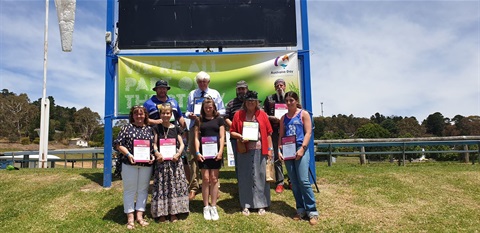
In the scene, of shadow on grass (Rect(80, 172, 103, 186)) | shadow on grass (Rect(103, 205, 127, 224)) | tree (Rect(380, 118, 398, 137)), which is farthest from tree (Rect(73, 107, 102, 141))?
shadow on grass (Rect(103, 205, 127, 224))

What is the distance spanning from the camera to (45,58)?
45.9ft

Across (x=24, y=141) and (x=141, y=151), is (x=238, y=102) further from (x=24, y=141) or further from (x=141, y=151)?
(x=24, y=141)

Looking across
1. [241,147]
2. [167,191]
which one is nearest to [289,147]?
[241,147]

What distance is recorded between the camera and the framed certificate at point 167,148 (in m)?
4.98

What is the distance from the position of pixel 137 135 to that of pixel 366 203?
12.7 feet

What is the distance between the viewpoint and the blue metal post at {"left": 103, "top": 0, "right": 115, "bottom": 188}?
21.6 feet

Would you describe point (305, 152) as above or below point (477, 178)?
above

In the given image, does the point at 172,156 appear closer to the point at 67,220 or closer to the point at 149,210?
the point at 149,210

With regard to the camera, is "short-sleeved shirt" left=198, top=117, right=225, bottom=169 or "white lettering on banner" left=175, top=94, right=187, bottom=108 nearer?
"short-sleeved shirt" left=198, top=117, right=225, bottom=169

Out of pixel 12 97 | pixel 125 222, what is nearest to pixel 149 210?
pixel 125 222

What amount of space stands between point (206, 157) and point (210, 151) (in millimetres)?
107

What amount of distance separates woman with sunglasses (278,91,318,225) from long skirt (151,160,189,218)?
161 cm

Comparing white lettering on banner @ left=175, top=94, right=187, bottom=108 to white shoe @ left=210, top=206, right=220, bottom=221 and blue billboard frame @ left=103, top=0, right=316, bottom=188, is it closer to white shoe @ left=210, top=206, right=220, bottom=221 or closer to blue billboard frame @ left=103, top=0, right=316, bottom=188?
blue billboard frame @ left=103, top=0, right=316, bottom=188

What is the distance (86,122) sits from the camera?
218ft
